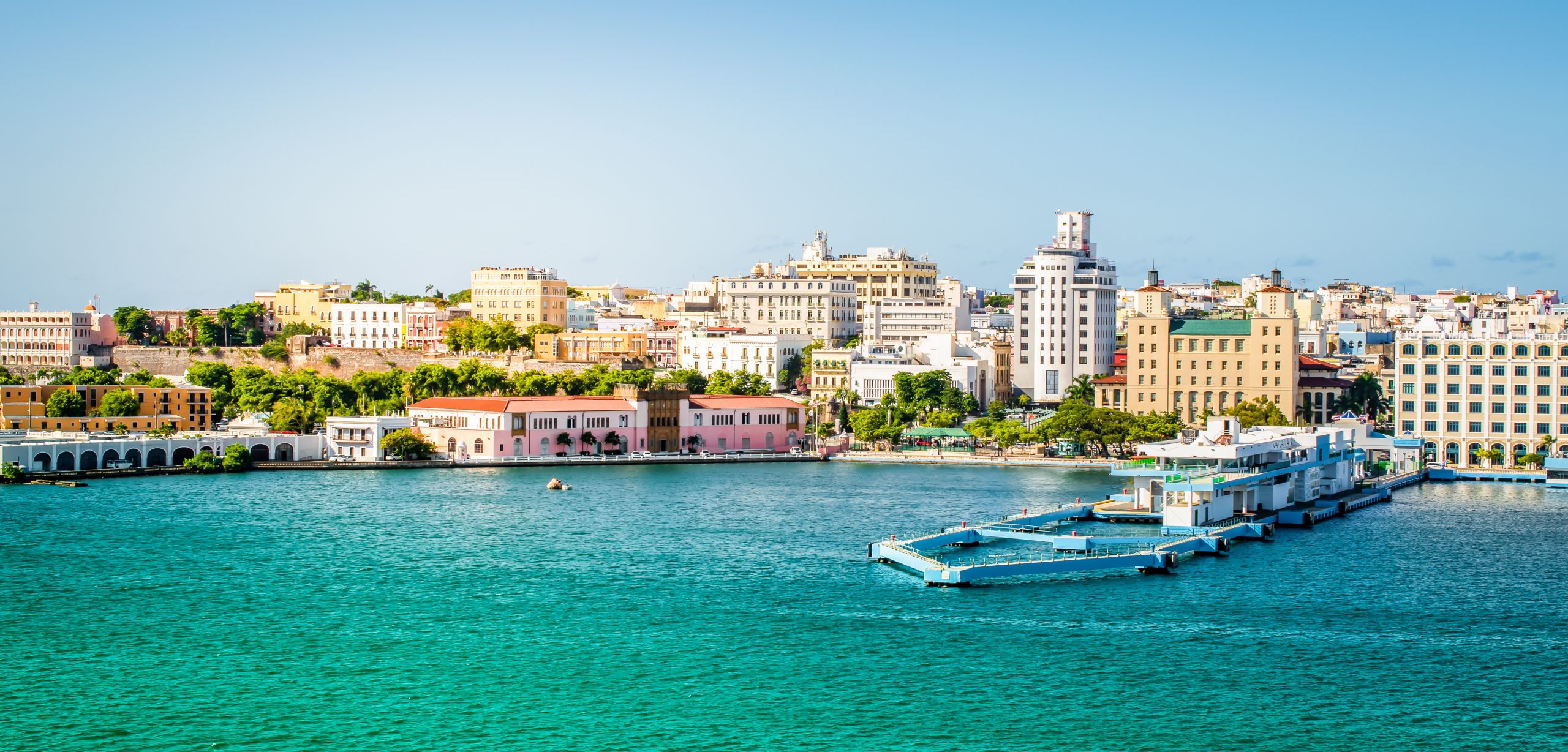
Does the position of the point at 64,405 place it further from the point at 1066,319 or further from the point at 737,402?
the point at 1066,319

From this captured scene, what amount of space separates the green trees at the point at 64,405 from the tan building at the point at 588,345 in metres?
28.2

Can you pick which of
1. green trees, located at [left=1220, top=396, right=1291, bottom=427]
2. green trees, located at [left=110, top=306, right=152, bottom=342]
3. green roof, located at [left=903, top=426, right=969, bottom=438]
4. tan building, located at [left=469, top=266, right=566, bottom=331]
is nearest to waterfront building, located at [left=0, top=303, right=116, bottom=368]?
green trees, located at [left=110, top=306, right=152, bottom=342]

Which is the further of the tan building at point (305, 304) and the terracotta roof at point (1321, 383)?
the tan building at point (305, 304)

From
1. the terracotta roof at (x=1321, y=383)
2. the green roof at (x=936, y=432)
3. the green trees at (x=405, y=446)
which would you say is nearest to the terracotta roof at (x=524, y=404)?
the green trees at (x=405, y=446)

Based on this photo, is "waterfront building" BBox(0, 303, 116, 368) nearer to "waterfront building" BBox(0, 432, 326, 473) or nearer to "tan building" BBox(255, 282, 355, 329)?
"tan building" BBox(255, 282, 355, 329)

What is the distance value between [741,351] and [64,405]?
95.1 ft

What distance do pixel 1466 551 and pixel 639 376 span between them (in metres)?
41.0

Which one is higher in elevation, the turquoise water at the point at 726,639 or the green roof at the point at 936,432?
the green roof at the point at 936,432

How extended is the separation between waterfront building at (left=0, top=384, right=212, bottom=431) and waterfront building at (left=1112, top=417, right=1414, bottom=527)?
31.3 metres

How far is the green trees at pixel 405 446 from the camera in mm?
53375

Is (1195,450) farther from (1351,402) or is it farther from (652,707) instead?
(1351,402)

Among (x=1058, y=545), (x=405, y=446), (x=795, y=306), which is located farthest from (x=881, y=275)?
(x=1058, y=545)

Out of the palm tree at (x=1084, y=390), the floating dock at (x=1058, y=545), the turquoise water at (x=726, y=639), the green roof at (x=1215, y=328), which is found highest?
the green roof at (x=1215, y=328)

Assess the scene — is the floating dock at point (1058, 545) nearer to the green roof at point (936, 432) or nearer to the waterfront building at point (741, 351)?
the green roof at point (936, 432)
